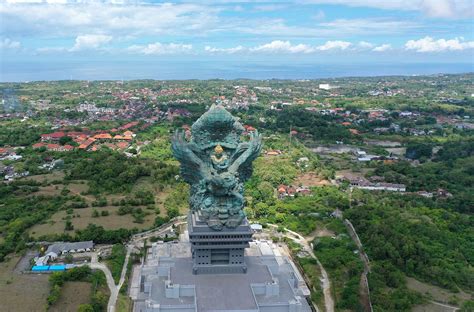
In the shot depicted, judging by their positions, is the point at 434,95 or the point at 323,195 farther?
the point at 434,95

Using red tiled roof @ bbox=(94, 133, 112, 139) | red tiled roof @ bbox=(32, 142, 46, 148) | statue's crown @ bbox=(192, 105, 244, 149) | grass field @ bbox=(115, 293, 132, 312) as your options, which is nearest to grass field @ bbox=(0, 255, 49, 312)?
grass field @ bbox=(115, 293, 132, 312)

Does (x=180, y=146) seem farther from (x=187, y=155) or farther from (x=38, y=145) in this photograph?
(x=38, y=145)

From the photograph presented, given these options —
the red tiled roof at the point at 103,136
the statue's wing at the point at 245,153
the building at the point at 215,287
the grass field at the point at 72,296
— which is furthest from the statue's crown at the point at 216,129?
the red tiled roof at the point at 103,136

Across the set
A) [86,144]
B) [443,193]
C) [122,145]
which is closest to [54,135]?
[86,144]

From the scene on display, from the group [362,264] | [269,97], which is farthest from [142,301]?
[269,97]

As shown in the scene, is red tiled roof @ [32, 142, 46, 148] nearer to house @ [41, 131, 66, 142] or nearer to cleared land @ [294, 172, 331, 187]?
house @ [41, 131, 66, 142]

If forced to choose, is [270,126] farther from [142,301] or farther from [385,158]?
[142,301]

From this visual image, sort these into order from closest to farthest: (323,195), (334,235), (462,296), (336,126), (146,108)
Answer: (462,296)
(334,235)
(323,195)
(336,126)
(146,108)

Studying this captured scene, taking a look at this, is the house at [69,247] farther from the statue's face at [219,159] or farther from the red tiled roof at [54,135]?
the red tiled roof at [54,135]
